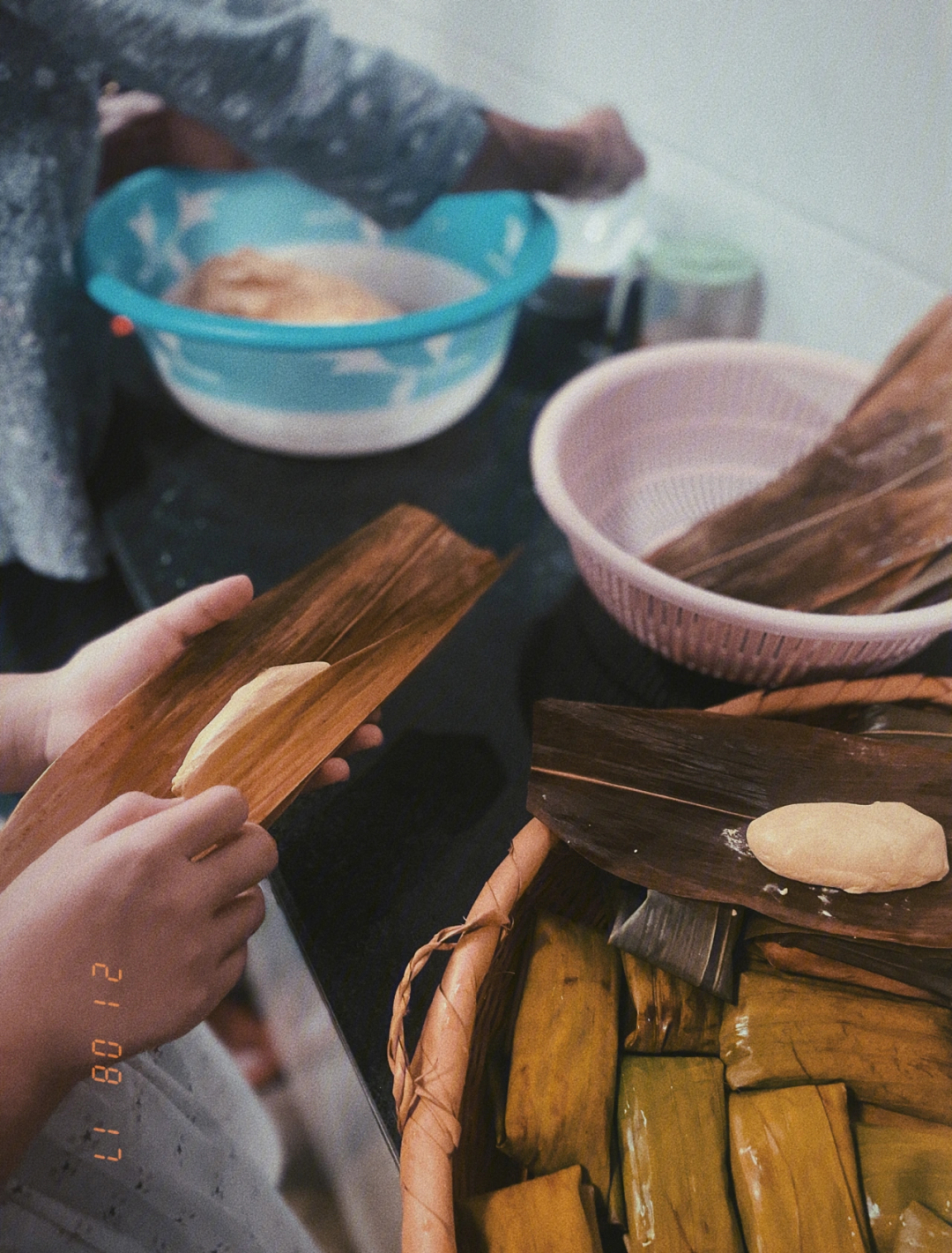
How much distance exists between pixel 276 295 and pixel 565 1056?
884 millimetres

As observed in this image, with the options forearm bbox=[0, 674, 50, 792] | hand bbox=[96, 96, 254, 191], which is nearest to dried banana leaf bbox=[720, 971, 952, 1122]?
forearm bbox=[0, 674, 50, 792]

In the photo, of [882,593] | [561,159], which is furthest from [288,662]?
[561,159]

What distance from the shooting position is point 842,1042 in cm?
50

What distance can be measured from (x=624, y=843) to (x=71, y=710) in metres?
0.37

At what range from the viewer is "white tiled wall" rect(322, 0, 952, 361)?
89cm

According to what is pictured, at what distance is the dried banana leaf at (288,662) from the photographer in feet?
1.46

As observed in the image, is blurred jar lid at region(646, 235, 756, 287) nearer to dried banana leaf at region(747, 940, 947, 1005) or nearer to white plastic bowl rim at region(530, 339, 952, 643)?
white plastic bowl rim at region(530, 339, 952, 643)

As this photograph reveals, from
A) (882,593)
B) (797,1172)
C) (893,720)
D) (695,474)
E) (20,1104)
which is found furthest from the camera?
(695,474)

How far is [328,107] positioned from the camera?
2.76ft

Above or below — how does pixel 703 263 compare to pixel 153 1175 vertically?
above

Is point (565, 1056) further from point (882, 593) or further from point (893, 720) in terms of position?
point (882, 593)

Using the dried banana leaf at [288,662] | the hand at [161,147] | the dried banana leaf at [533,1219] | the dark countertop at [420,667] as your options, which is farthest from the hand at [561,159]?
the dried banana leaf at [533,1219]

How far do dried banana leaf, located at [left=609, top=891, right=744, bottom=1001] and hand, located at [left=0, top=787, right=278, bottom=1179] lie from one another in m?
0.25

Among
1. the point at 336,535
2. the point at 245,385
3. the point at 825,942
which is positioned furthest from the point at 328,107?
the point at 825,942
